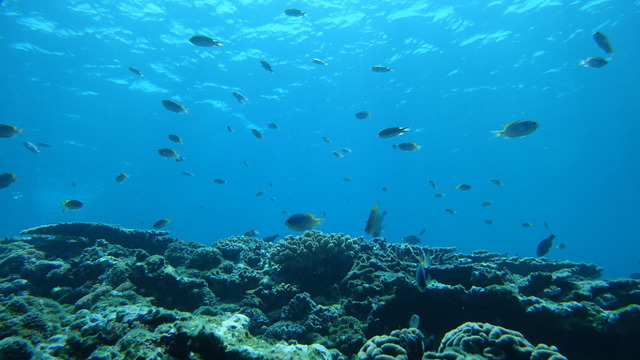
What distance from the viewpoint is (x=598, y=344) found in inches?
181

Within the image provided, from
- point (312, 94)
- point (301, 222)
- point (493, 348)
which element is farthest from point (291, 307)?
point (312, 94)

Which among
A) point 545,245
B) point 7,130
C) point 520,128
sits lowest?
point 545,245

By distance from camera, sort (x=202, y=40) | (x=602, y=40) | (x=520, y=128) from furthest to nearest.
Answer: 1. (x=202, y=40)
2. (x=602, y=40)
3. (x=520, y=128)

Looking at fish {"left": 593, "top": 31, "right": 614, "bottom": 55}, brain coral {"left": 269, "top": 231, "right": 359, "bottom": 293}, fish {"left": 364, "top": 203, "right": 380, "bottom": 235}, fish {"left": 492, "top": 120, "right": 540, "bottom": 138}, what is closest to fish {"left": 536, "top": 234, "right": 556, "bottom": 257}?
fish {"left": 492, "top": 120, "right": 540, "bottom": 138}

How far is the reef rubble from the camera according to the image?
3.36 meters

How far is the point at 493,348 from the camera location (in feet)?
11.4

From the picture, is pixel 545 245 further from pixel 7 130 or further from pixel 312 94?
pixel 312 94

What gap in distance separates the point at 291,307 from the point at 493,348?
329cm

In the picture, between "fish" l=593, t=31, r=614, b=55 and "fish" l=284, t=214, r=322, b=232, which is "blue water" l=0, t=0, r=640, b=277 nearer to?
"fish" l=593, t=31, r=614, b=55

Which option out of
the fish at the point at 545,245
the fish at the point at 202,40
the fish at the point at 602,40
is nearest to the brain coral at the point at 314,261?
the fish at the point at 545,245

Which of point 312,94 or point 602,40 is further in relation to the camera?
point 312,94

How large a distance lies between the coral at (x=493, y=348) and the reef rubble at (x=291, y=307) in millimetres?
14

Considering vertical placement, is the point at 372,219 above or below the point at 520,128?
Answer: below

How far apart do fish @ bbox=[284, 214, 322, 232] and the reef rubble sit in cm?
80
